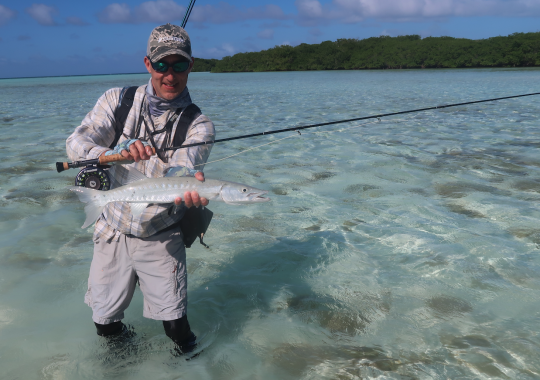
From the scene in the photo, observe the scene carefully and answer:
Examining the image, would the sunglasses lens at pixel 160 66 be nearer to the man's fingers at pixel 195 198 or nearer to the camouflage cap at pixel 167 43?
the camouflage cap at pixel 167 43

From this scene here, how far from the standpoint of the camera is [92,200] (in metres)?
3.15

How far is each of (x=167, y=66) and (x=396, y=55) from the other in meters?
113

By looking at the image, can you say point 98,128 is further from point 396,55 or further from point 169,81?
point 396,55

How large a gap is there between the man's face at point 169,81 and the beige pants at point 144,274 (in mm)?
1056

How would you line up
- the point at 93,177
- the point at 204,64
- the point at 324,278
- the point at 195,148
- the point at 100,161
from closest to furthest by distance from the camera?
the point at 100,161 → the point at 93,177 → the point at 195,148 → the point at 324,278 → the point at 204,64

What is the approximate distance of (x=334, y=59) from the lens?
125 meters

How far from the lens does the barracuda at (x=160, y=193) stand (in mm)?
3088

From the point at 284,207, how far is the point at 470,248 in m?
2.93

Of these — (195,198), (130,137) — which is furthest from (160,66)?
(195,198)

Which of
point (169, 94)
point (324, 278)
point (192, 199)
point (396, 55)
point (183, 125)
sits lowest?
point (324, 278)

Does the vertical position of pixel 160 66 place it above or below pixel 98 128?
above

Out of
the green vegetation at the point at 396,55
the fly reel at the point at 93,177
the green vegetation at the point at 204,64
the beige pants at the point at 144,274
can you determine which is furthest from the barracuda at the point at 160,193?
the green vegetation at the point at 204,64

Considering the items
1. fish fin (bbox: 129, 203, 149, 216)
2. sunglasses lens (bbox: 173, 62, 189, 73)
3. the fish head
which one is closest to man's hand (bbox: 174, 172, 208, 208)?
the fish head

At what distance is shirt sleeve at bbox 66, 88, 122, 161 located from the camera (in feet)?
10.9
